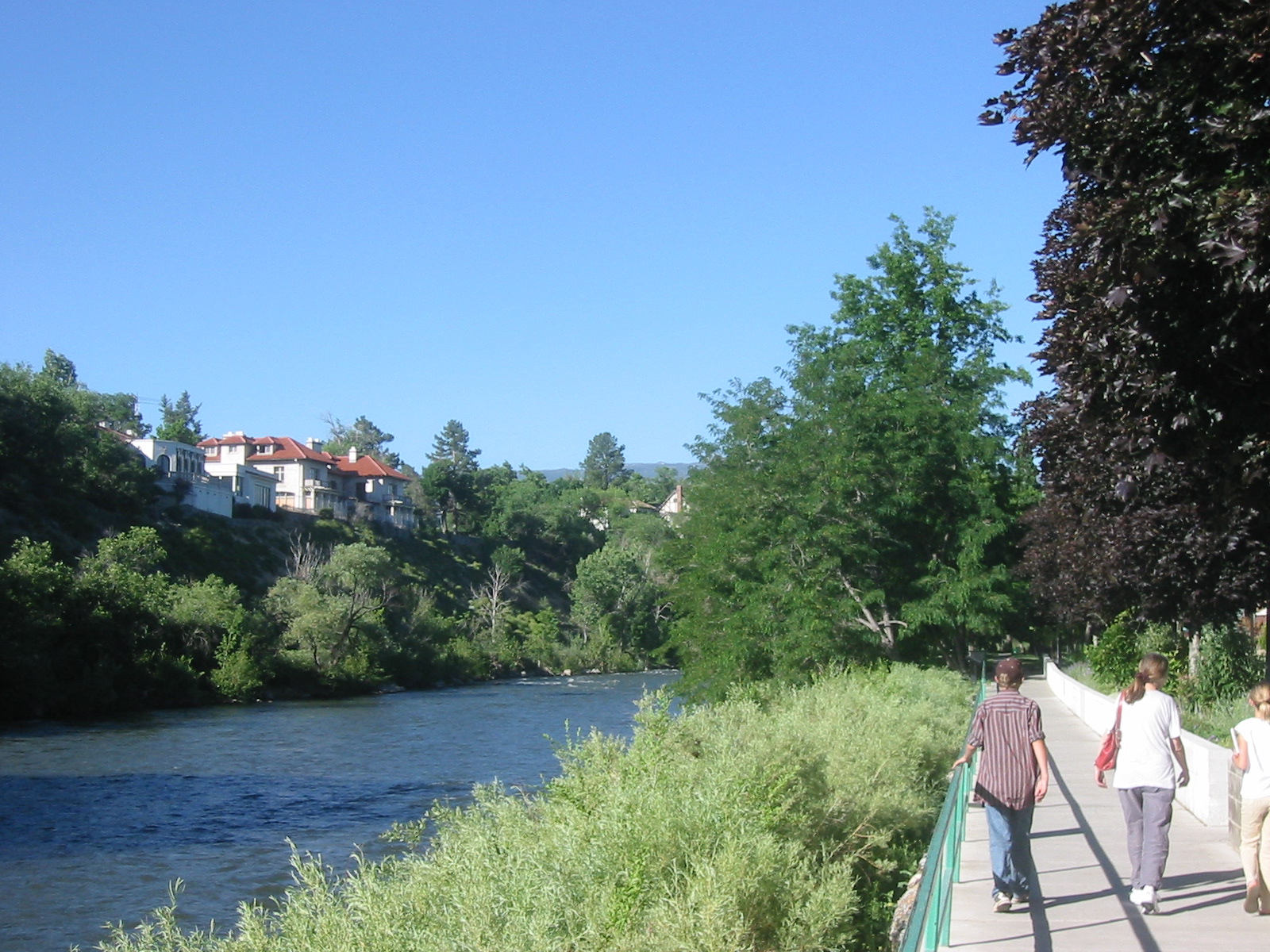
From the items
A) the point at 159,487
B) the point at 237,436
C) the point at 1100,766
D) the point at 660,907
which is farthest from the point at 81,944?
the point at 237,436

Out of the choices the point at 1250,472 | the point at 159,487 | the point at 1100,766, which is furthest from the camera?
the point at 159,487

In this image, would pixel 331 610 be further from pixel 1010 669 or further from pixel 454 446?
pixel 454 446

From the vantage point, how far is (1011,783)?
8.02 metres

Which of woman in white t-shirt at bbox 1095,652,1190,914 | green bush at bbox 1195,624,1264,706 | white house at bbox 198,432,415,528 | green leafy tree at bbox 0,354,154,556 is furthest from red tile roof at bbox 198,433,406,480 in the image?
woman in white t-shirt at bbox 1095,652,1190,914

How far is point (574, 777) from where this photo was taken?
11.9m

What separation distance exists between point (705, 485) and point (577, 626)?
55.3 m

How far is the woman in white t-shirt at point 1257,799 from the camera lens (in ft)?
25.2

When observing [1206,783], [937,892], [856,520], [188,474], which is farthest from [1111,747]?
[188,474]

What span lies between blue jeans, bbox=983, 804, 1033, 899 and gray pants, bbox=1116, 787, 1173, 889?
710 millimetres

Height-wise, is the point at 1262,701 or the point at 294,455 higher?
the point at 294,455

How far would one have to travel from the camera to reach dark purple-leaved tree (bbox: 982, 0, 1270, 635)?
5.47 metres

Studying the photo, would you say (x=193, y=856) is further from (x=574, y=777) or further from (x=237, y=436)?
(x=237, y=436)

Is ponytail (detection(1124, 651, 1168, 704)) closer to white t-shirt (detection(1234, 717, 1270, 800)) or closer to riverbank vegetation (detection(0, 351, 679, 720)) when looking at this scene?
white t-shirt (detection(1234, 717, 1270, 800))

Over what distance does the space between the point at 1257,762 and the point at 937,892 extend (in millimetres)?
2919
